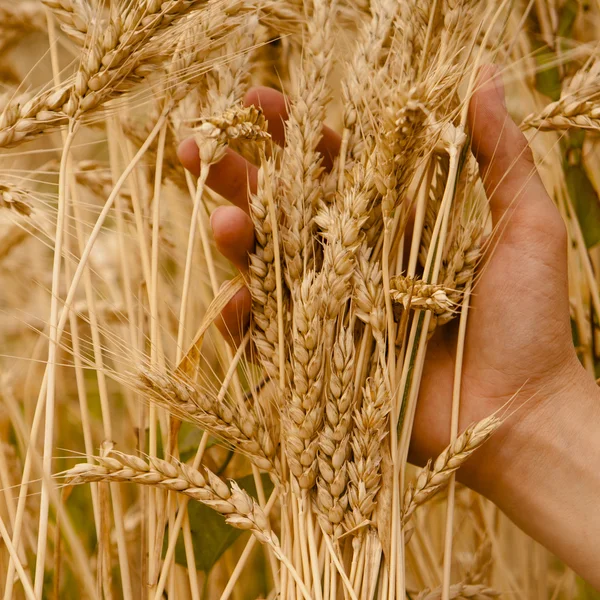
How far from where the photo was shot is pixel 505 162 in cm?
94

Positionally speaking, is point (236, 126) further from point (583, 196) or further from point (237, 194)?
point (583, 196)

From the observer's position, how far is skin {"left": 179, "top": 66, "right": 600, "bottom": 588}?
3.01ft

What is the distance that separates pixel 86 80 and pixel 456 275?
1.69 feet

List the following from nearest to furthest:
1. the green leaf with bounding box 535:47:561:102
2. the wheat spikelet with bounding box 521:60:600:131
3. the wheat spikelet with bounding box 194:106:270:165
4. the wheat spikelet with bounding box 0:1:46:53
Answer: the wheat spikelet with bounding box 194:106:270:165 < the wheat spikelet with bounding box 521:60:600:131 < the wheat spikelet with bounding box 0:1:46:53 < the green leaf with bounding box 535:47:561:102

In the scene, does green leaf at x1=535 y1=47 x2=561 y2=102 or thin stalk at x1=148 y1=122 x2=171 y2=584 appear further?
green leaf at x1=535 y1=47 x2=561 y2=102

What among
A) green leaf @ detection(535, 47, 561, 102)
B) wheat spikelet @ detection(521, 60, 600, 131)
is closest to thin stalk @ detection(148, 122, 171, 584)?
wheat spikelet @ detection(521, 60, 600, 131)

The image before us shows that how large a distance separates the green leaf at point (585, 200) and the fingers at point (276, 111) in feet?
1.47

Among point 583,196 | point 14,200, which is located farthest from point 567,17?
point 14,200

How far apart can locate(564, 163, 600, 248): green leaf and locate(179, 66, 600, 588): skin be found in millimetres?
248

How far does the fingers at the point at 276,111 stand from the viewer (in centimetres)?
108

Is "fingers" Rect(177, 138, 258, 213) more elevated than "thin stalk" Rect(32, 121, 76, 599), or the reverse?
"fingers" Rect(177, 138, 258, 213)

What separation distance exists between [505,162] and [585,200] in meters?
0.32

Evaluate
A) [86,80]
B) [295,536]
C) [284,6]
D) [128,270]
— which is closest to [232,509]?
[295,536]

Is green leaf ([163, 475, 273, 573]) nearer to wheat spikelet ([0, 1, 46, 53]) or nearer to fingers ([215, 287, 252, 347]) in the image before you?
fingers ([215, 287, 252, 347])
